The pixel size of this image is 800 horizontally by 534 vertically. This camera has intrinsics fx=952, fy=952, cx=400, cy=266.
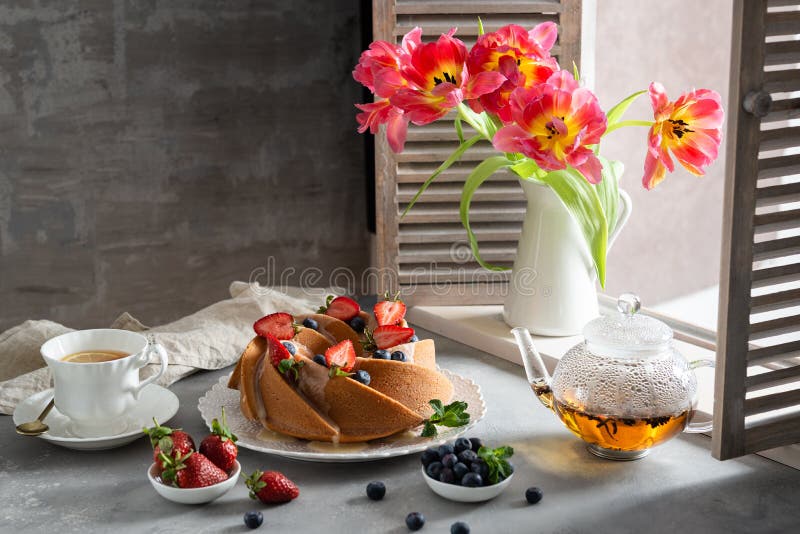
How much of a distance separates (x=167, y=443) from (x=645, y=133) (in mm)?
2269

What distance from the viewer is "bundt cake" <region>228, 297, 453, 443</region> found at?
1.20 meters

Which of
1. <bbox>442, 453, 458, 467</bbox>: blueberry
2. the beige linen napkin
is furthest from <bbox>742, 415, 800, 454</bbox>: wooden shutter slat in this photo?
the beige linen napkin

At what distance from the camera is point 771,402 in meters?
1.11

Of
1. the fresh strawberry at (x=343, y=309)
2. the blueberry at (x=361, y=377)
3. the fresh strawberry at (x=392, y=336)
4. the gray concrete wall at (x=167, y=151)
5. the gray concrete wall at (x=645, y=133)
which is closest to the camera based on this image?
the blueberry at (x=361, y=377)

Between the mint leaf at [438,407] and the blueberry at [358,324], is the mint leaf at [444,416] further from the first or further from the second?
the blueberry at [358,324]

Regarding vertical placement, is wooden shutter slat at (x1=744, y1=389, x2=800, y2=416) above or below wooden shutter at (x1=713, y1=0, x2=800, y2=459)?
below

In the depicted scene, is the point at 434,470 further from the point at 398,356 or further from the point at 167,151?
the point at 167,151

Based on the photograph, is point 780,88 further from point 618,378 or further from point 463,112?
point 463,112

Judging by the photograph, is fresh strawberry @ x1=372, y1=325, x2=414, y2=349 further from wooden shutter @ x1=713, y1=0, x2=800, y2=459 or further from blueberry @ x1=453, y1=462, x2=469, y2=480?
wooden shutter @ x1=713, y1=0, x2=800, y2=459

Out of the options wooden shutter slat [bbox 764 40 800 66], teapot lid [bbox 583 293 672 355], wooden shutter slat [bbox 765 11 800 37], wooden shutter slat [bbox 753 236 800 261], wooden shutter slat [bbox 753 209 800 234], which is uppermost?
wooden shutter slat [bbox 765 11 800 37]

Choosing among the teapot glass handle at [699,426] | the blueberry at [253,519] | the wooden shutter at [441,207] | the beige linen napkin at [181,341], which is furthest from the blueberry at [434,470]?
the wooden shutter at [441,207]

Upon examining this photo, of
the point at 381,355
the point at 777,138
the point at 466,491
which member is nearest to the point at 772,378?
the point at 777,138

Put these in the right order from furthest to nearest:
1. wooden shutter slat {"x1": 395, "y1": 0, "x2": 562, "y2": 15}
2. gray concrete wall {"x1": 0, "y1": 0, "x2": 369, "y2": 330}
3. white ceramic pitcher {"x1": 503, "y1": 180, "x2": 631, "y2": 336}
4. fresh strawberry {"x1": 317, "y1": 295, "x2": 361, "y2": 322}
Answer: gray concrete wall {"x1": 0, "y1": 0, "x2": 369, "y2": 330} < wooden shutter slat {"x1": 395, "y1": 0, "x2": 562, "y2": 15} < white ceramic pitcher {"x1": 503, "y1": 180, "x2": 631, "y2": 336} < fresh strawberry {"x1": 317, "y1": 295, "x2": 361, "y2": 322}

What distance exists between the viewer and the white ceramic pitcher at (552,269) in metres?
1.53
